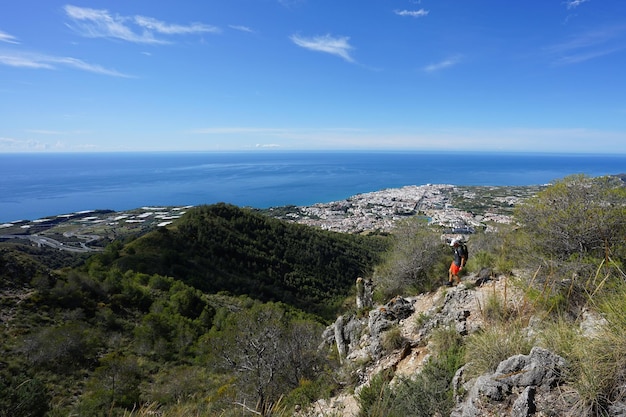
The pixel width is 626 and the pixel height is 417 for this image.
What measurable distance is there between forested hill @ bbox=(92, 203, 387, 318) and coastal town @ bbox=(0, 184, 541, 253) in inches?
564

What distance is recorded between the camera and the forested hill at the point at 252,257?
104ft

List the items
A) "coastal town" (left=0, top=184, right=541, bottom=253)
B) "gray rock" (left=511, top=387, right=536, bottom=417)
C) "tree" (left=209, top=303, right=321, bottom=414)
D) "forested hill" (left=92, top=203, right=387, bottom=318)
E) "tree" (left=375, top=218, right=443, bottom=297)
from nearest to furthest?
"gray rock" (left=511, top=387, right=536, bottom=417) < "tree" (left=209, top=303, right=321, bottom=414) < "tree" (left=375, top=218, right=443, bottom=297) < "forested hill" (left=92, top=203, right=387, bottom=318) < "coastal town" (left=0, top=184, right=541, bottom=253)

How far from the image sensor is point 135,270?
96.7 feet

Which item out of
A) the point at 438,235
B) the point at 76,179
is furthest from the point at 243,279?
the point at 76,179

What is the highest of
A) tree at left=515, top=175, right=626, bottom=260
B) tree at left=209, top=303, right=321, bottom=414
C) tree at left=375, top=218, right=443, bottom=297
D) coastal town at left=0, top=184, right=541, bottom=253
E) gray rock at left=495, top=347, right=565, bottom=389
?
tree at left=515, top=175, right=626, bottom=260

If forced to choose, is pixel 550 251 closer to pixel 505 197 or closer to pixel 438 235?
pixel 438 235

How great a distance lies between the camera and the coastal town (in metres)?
58.8

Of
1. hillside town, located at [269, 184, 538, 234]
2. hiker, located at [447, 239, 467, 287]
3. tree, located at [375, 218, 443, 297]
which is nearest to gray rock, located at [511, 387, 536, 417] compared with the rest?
hiker, located at [447, 239, 467, 287]

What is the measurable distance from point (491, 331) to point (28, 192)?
520 feet

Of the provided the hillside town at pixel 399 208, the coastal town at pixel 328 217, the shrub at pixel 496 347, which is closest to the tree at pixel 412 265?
the shrub at pixel 496 347

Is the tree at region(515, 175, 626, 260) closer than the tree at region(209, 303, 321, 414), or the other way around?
the tree at region(515, 175, 626, 260)

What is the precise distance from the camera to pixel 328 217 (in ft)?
245

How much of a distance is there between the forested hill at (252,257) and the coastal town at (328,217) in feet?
47.0

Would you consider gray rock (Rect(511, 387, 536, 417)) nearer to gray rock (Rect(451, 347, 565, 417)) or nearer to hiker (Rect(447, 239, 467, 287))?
gray rock (Rect(451, 347, 565, 417))
